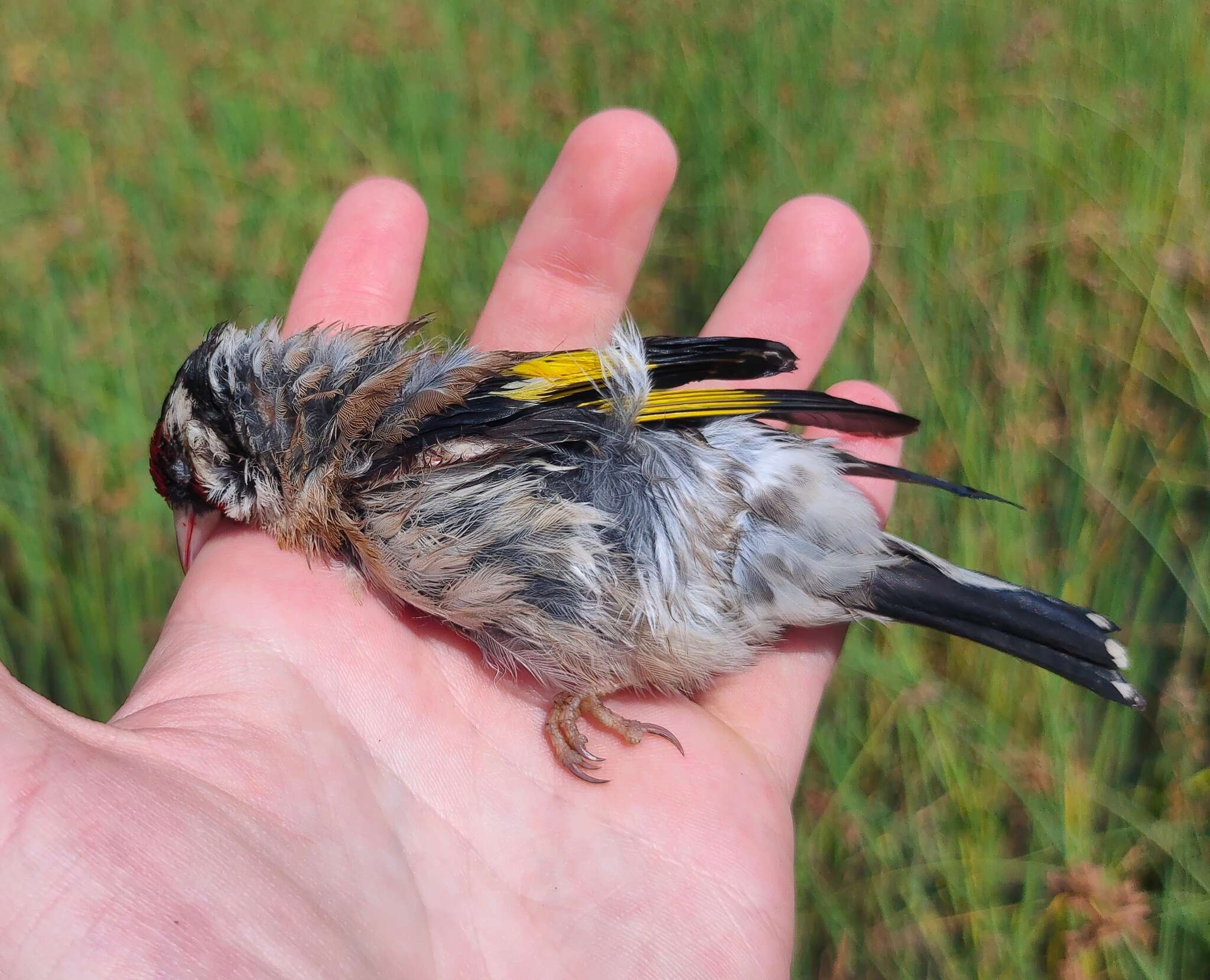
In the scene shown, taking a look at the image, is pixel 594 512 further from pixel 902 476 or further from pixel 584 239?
pixel 584 239

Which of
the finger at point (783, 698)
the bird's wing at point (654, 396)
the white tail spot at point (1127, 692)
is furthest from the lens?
the finger at point (783, 698)

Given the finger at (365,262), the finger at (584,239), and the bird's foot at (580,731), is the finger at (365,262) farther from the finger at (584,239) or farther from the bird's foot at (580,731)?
the bird's foot at (580,731)

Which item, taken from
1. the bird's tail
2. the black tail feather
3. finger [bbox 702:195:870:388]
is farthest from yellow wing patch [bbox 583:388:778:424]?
finger [bbox 702:195:870:388]

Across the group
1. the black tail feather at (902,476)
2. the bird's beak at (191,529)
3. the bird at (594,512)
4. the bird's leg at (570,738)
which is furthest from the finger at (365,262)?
the black tail feather at (902,476)

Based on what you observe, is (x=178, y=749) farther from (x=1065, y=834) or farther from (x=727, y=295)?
(x=727, y=295)

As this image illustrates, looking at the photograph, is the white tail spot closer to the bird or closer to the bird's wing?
the bird

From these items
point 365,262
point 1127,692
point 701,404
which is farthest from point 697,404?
point 365,262
